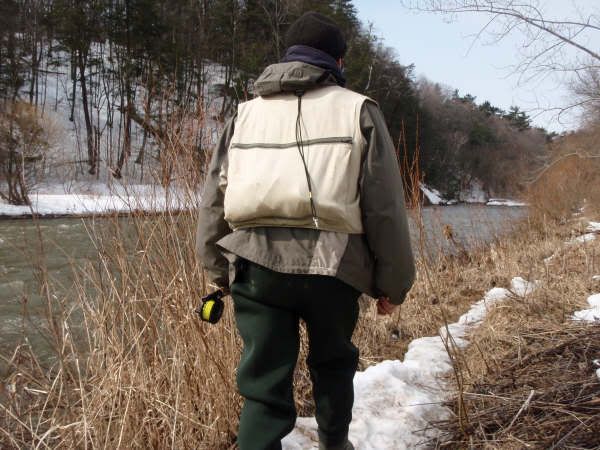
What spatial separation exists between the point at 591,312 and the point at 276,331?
2.49 metres

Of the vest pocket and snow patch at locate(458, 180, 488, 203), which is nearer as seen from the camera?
the vest pocket

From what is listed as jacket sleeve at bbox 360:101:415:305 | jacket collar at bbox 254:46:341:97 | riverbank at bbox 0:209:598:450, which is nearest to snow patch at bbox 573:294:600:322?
riverbank at bbox 0:209:598:450

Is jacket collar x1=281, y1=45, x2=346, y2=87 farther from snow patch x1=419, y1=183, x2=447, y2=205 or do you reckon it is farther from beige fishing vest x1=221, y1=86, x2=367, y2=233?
snow patch x1=419, y1=183, x2=447, y2=205

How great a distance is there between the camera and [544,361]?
7.26 feet

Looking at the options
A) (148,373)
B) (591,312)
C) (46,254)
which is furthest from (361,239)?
(46,254)

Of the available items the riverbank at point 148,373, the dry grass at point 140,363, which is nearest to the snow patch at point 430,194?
the riverbank at point 148,373

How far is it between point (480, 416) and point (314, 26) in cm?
157

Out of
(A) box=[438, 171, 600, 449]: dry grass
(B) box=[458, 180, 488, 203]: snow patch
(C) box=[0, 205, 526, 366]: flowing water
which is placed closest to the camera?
(A) box=[438, 171, 600, 449]: dry grass

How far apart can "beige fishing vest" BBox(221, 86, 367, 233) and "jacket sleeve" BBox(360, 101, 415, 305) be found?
28 mm

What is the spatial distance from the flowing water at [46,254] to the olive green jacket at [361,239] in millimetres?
1140

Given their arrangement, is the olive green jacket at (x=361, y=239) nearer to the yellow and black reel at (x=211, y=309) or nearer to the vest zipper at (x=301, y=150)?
the vest zipper at (x=301, y=150)

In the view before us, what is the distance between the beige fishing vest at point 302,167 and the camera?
1.26m

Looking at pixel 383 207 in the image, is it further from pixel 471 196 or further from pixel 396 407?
pixel 471 196

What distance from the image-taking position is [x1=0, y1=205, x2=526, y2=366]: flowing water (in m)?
2.39
